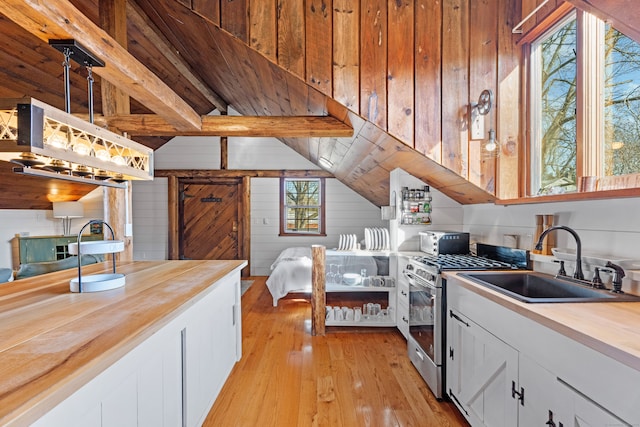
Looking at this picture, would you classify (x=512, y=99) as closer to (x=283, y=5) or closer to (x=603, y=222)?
(x=603, y=222)

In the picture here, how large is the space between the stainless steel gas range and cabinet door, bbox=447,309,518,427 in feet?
0.27

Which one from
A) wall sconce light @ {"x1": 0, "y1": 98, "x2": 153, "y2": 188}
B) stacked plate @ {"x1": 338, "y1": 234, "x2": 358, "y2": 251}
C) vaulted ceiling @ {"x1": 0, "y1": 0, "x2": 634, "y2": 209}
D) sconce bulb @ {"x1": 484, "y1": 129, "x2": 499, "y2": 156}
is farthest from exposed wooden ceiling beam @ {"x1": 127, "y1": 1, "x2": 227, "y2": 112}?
sconce bulb @ {"x1": 484, "y1": 129, "x2": 499, "y2": 156}

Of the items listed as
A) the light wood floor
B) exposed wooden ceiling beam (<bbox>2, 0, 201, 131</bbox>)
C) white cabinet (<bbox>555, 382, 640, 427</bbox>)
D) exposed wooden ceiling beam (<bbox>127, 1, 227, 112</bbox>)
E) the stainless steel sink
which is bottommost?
the light wood floor

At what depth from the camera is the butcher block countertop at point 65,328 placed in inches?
25.5

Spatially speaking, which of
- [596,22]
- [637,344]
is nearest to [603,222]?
[637,344]

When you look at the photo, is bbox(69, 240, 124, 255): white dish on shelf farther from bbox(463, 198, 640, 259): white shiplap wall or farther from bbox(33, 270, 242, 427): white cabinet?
bbox(463, 198, 640, 259): white shiplap wall

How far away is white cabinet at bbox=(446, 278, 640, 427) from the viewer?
35.0 inches

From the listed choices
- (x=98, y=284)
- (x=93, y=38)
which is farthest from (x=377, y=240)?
(x=93, y=38)

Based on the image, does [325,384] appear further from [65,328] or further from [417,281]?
[65,328]

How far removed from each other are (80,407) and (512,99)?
112 inches

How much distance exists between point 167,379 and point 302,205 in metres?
4.69

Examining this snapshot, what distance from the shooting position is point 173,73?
14.0ft

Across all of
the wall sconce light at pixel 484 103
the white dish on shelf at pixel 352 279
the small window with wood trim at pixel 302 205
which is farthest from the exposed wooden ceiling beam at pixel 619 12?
the small window with wood trim at pixel 302 205

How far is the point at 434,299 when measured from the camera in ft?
6.64
